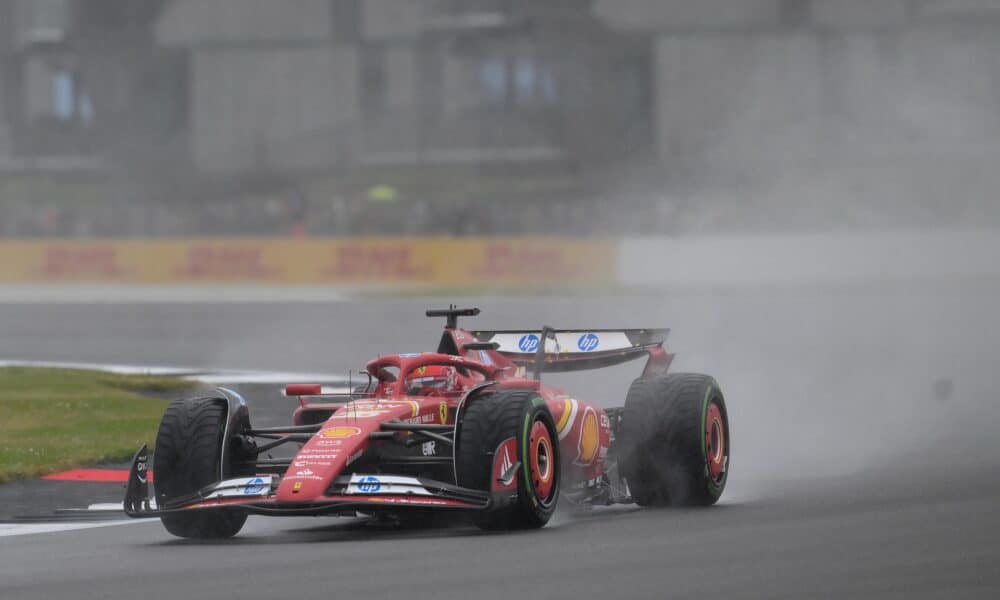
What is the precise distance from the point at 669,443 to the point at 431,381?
1475 millimetres

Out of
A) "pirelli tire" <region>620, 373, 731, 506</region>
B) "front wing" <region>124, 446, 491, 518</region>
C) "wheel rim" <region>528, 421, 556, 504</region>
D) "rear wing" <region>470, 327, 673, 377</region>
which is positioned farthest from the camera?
"rear wing" <region>470, 327, 673, 377</region>

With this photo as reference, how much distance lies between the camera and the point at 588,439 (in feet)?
33.2

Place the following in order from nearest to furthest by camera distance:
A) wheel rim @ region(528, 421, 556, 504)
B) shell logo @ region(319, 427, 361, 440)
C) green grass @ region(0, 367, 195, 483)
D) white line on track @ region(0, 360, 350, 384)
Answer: shell logo @ region(319, 427, 361, 440) → wheel rim @ region(528, 421, 556, 504) → green grass @ region(0, 367, 195, 483) → white line on track @ region(0, 360, 350, 384)

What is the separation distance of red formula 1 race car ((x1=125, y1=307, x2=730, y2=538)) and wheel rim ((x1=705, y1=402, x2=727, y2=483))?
0.04 feet

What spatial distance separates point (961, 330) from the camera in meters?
24.0

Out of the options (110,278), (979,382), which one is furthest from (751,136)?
(979,382)

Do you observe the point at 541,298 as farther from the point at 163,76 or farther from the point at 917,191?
the point at 163,76

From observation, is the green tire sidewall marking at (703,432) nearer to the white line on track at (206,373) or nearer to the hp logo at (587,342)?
the hp logo at (587,342)

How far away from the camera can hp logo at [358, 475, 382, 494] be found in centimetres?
876

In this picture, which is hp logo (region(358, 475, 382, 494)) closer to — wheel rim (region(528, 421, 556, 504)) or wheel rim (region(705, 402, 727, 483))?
wheel rim (region(528, 421, 556, 504))

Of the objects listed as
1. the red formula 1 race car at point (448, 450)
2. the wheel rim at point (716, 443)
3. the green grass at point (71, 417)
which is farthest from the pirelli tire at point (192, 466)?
the green grass at point (71, 417)

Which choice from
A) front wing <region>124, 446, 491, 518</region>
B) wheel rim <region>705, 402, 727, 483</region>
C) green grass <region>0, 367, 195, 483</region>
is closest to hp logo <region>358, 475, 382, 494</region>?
front wing <region>124, 446, 491, 518</region>

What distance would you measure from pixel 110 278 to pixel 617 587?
32937 mm

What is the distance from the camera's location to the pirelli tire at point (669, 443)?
402 inches
